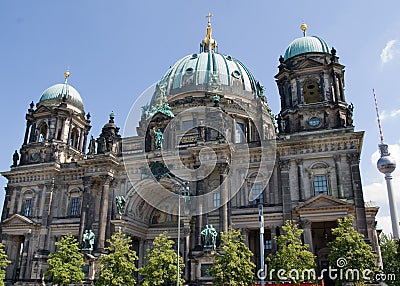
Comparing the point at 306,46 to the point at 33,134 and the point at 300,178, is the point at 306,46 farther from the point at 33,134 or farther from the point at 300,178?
the point at 33,134

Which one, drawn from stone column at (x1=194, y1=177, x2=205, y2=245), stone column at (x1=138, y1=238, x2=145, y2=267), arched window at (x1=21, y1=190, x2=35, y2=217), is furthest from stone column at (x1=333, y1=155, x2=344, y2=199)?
arched window at (x1=21, y1=190, x2=35, y2=217)

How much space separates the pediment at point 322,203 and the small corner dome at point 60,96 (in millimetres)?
32223

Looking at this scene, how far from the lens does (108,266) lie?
117 feet

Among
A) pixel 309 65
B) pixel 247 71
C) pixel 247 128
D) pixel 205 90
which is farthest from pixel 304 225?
pixel 247 71

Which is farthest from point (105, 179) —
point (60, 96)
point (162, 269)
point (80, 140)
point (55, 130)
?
point (60, 96)

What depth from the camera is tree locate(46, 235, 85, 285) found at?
119 ft

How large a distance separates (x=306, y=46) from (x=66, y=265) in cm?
3125

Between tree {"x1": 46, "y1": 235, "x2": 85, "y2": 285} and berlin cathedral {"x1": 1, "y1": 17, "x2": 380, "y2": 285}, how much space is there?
94.5 inches

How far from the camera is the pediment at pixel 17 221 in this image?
45.3 metres

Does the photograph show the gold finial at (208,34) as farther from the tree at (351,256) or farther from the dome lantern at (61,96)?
the tree at (351,256)

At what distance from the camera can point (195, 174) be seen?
41.1 meters

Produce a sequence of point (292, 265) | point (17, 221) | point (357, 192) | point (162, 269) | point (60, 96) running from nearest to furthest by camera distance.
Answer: point (292, 265) < point (162, 269) < point (357, 192) < point (17, 221) < point (60, 96)

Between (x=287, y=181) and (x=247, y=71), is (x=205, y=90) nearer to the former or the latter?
(x=247, y=71)

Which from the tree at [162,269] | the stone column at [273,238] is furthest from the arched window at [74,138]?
the stone column at [273,238]
